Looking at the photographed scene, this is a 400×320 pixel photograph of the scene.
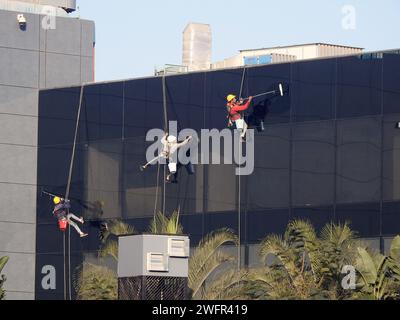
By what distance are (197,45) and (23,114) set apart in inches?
426

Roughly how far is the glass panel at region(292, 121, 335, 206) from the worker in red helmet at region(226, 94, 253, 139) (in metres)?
2.01

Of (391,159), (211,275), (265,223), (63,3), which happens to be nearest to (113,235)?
(211,275)

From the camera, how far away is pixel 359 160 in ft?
128

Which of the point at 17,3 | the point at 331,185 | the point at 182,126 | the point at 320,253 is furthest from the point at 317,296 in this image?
the point at 17,3

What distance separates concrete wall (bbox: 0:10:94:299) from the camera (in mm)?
45906

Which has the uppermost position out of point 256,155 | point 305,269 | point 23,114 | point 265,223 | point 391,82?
point 391,82

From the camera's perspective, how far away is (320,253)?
33.0 meters

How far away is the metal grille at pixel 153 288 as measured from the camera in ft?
109

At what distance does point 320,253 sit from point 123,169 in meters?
13.3

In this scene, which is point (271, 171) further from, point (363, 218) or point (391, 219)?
point (391, 219)

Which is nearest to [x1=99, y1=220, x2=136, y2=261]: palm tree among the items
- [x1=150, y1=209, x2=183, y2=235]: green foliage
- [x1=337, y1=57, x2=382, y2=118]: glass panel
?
[x1=150, y1=209, x2=183, y2=235]: green foliage
